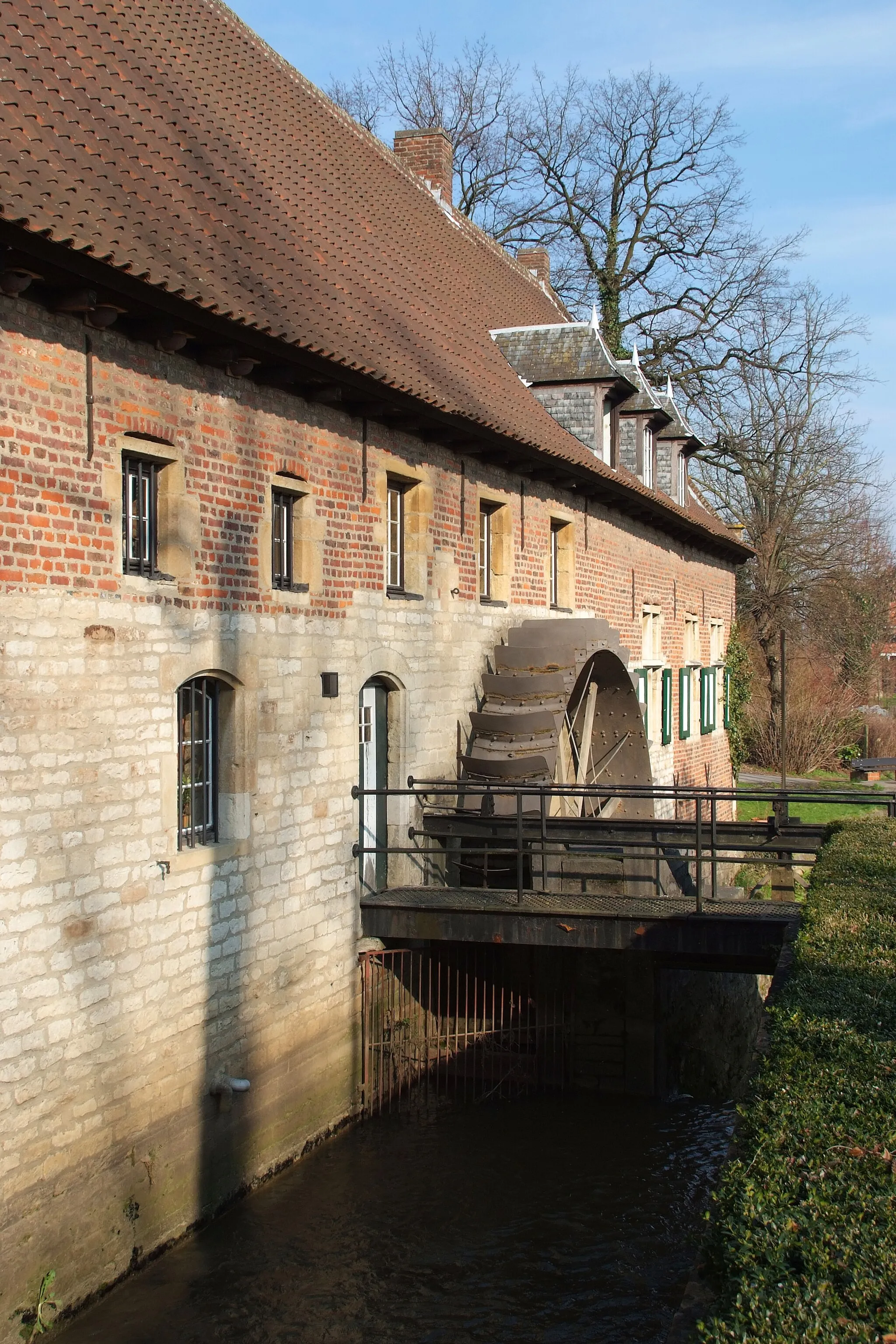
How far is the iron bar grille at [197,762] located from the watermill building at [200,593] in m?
0.03

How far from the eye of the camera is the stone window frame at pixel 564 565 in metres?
14.9

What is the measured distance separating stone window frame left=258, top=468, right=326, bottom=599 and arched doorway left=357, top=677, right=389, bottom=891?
1415 millimetres

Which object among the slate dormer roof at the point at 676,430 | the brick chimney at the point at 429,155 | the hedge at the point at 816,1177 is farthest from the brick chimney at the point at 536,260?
the hedge at the point at 816,1177

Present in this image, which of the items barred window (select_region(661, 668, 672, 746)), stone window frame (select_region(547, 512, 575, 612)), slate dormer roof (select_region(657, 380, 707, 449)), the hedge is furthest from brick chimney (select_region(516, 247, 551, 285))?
the hedge

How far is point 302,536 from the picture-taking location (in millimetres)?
9375

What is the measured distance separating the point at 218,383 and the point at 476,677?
4.81 m

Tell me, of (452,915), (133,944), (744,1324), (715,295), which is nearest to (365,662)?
(452,915)

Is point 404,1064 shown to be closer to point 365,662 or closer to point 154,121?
point 365,662

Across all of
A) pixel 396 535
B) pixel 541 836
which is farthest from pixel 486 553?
pixel 541 836

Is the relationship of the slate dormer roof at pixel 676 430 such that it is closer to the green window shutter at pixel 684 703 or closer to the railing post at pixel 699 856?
the green window shutter at pixel 684 703

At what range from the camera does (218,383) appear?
8242 millimetres

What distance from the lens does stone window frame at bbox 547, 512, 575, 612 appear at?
48.8 feet

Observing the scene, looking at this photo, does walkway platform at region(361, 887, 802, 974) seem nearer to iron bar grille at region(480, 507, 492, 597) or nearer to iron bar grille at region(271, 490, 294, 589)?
iron bar grille at region(271, 490, 294, 589)

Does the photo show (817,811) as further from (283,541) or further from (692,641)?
(283,541)
